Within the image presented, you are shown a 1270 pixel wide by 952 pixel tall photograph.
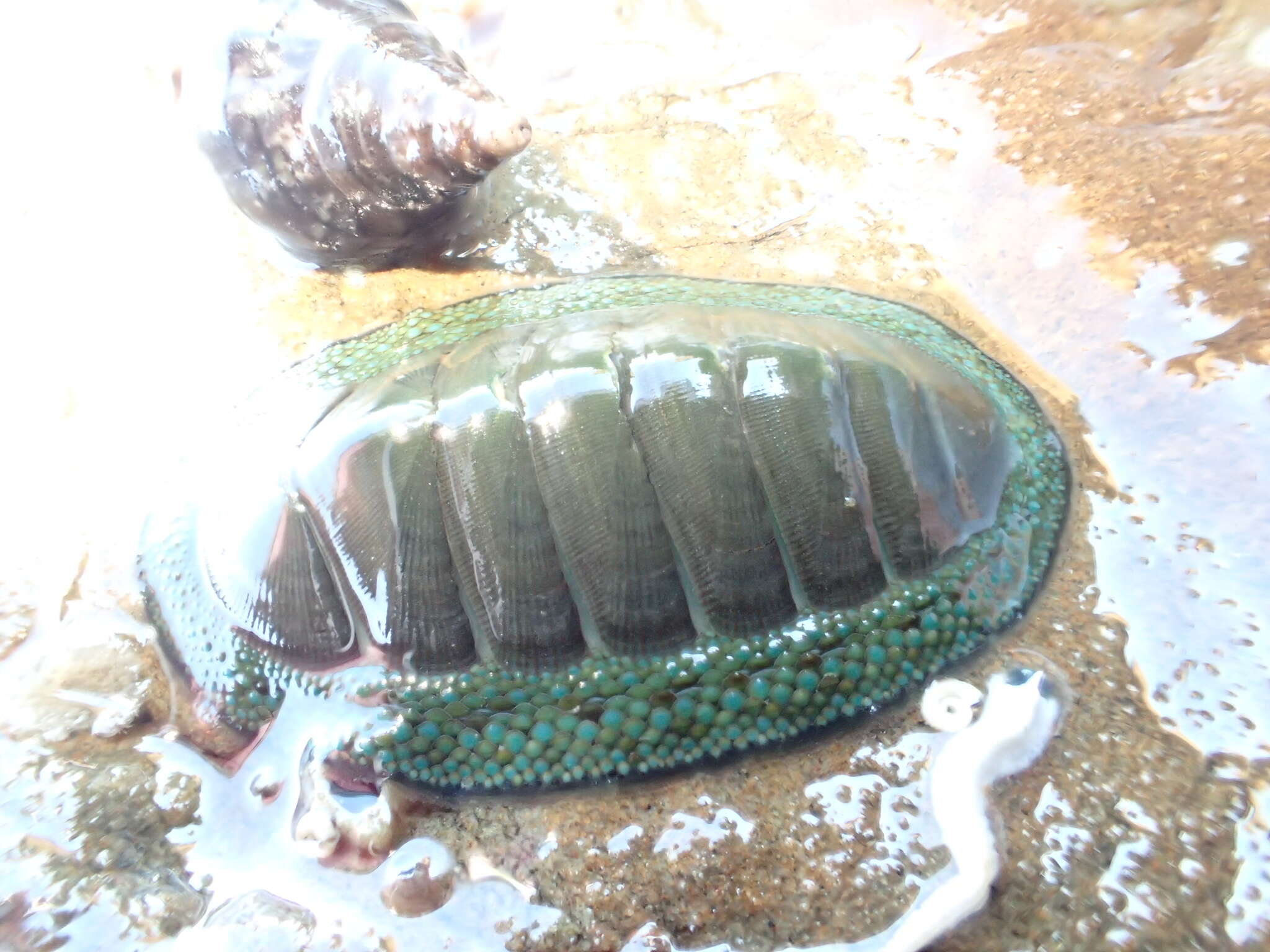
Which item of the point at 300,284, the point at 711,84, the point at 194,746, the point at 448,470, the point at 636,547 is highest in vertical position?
the point at 711,84

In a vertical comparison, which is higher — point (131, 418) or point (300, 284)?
point (300, 284)

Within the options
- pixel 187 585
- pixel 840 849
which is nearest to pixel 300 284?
pixel 187 585

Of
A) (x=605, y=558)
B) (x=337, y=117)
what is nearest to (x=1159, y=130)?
(x=605, y=558)

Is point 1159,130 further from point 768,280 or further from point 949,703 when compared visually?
point 949,703

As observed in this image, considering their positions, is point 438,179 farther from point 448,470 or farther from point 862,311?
point 862,311

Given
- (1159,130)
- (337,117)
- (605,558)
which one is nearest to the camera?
(605,558)

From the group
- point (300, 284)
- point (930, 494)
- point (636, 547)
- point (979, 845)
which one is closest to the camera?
point (979, 845)

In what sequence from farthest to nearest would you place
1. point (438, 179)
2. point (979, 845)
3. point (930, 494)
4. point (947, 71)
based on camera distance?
point (947, 71)
point (438, 179)
point (930, 494)
point (979, 845)
